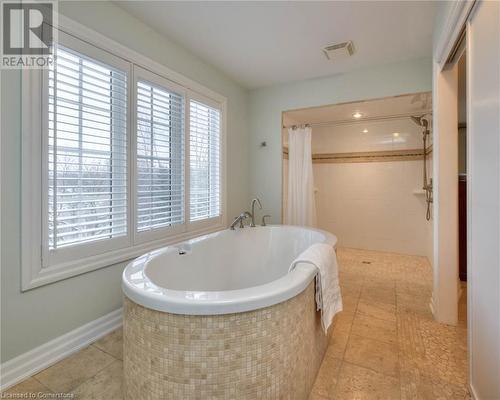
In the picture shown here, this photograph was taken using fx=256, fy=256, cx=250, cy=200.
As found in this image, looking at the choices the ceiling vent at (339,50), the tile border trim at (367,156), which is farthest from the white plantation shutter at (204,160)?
the ceiling vent at (339,50)

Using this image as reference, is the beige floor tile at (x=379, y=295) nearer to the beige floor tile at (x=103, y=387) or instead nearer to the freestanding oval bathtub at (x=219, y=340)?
the freestanding oval bathtub at (x=219, y=340)

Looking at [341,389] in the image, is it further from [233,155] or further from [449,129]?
[233,155]

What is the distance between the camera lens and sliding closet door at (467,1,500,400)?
3.38 feet

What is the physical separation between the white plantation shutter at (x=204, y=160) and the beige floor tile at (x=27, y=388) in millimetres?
1610

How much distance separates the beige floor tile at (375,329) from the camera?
1.84m

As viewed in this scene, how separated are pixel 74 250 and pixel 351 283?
2630mm

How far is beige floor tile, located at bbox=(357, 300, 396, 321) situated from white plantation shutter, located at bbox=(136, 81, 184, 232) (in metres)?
1.86

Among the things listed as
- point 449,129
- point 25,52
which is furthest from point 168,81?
point 449,129

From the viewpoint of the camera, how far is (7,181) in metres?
1.38

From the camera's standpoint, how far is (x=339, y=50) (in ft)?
8.21

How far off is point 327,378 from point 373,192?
10.9 ft

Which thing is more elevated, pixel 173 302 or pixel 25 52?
pixel 25 52

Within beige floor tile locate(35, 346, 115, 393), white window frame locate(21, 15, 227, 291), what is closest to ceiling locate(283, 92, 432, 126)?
white window frame locate(21, 15, 227, 291)

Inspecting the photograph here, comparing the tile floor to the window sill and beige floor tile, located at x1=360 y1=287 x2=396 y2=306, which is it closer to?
beige floor tile, located at x1=360 y1=287 x2=396 y2=306
